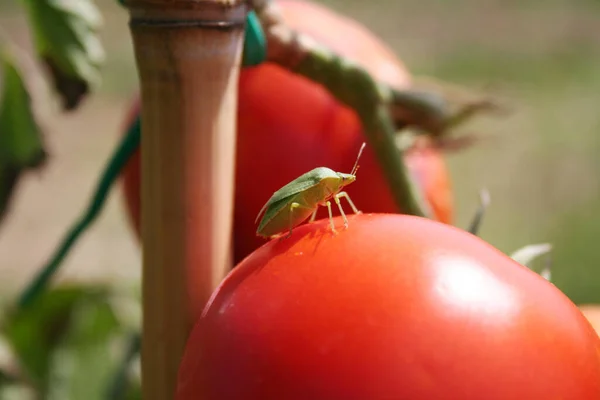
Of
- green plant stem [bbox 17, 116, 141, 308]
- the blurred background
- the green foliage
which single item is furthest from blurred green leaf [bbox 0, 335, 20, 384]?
the blurred background

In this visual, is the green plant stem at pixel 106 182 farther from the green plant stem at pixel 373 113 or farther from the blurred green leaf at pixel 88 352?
the blurred green leaf at pixel 88 352

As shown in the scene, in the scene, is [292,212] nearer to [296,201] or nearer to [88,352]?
[296,201]

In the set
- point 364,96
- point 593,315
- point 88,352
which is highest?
point 364,96

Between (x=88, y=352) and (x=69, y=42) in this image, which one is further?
(x=88, y=352)

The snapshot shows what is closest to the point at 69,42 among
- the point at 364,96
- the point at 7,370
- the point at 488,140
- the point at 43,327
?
the point at 364,96

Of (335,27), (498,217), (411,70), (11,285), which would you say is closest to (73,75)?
(335,27)

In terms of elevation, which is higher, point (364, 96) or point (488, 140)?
point (364, 96)

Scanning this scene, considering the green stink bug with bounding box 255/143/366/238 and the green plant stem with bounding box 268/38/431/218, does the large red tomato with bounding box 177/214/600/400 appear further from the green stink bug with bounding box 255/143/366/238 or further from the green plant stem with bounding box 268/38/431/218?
the green plant stem with bounding box 268/38/431/218
